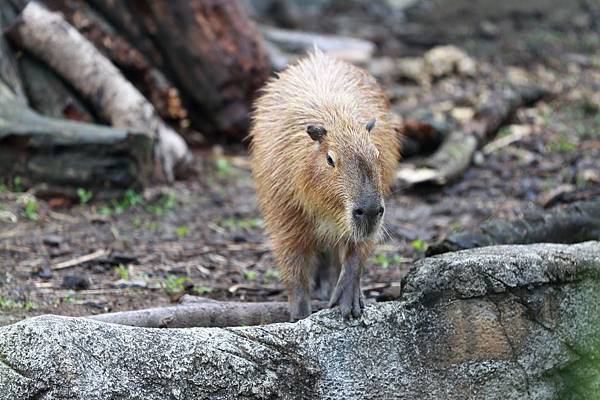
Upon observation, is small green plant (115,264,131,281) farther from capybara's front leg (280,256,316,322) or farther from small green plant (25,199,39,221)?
capybara's front leg (280,256,316,322)

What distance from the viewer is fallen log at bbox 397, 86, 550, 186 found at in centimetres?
709

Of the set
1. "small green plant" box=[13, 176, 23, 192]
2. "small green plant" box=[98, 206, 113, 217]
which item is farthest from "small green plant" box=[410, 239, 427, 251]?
"small green plant" box=[13, 176, 23, 192]

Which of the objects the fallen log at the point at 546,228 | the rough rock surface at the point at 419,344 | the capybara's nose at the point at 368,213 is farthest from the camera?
the fallen log at the point at 546,228

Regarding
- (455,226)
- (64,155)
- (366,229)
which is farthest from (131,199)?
(366,229)

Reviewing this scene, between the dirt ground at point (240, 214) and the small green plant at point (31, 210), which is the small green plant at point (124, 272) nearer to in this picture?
the dirt ground at point (240, 214)

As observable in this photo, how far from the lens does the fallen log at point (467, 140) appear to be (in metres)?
7.09

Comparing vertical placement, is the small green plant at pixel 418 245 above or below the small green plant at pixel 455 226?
below

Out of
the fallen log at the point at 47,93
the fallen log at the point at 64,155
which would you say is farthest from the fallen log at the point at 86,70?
the fallen log at the point at 64,155

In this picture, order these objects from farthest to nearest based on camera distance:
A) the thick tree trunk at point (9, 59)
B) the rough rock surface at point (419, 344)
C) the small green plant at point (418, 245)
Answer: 1. the thick tree trunk at point (9, 59)
2. the small green plant at point (418, 245)
3. the rough rock surface at point (419, 344)

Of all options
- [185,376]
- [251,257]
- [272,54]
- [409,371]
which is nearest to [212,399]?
[185,376]

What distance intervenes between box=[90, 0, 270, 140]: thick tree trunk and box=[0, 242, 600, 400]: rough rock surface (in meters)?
4.59

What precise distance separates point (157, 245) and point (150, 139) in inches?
39.1

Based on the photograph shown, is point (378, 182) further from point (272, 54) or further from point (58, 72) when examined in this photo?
point (272, 54)

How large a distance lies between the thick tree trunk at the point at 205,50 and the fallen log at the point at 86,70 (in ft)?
2.28
